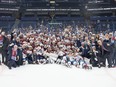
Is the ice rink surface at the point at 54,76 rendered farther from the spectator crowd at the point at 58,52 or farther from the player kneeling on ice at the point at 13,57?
the spectator crowd at the point at 58,52

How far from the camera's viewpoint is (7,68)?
13.5m

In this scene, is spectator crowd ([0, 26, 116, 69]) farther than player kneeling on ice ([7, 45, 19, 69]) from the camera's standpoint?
Yes

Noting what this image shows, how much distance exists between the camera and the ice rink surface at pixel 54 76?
11.1 metres

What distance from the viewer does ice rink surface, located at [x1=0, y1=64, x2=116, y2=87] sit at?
1107 centimetres

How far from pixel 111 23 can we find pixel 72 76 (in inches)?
854

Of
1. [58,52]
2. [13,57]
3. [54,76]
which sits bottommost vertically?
[54,76]

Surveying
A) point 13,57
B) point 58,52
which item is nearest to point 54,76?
point 13,57

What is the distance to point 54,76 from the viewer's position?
12.2 m

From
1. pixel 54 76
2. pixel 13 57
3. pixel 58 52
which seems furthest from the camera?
pixel 58 52

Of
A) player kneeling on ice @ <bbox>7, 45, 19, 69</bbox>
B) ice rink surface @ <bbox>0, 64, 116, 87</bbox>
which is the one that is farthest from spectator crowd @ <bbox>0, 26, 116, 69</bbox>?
ice rink surface @ <bbox>0, 64, 116, 87</bbox>

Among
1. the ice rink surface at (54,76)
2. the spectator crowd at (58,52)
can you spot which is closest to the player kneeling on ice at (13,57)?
the spectator crowd at (58,52)

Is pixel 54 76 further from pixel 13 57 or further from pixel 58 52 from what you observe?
pixel 58 52

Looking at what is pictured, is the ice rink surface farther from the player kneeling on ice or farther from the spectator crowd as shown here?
the spectator crowd

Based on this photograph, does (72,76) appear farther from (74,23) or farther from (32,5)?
(32,5)
